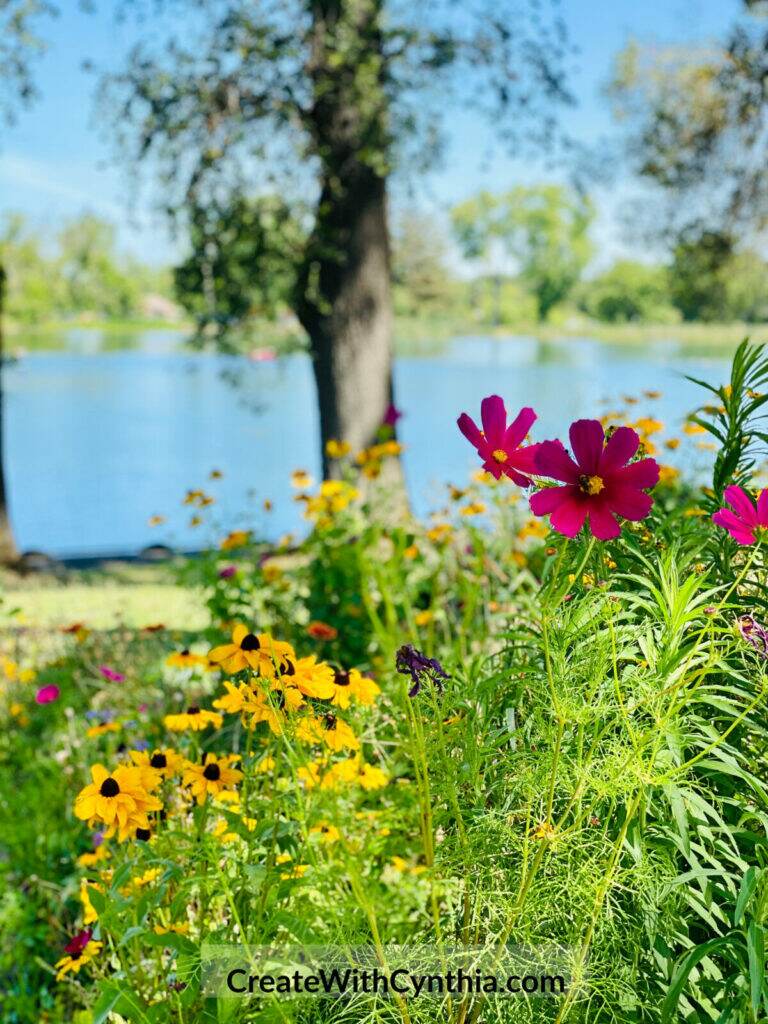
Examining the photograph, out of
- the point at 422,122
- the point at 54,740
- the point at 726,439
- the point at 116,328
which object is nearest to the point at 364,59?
the point at 422,122

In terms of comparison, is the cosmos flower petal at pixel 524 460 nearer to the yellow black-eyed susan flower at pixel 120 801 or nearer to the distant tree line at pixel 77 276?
the yellow black-eyed susan flower at pixel 120 801

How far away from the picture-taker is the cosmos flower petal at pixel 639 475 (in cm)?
121

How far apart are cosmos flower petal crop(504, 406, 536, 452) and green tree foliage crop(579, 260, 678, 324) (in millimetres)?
38159

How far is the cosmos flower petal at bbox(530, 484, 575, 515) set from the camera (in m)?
1.19

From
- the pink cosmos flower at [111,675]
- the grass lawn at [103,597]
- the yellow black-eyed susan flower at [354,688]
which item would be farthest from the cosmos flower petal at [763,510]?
the grass lawn at [103,597]

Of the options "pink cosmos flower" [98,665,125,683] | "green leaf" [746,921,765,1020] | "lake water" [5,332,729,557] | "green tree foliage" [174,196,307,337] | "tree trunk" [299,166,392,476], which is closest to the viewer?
"green leaf" [746,921,765,1020]

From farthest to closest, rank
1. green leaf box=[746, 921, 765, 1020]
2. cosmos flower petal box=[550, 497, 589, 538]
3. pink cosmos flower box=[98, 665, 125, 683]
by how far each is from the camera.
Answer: pink cosmos flower box=[98, 665, 125, 683] < cosmos flower petal box=[550, 497, 589, 538] < green leaf box=[746, 921, 765, 1020]

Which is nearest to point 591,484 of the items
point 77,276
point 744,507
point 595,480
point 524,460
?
point 595,480

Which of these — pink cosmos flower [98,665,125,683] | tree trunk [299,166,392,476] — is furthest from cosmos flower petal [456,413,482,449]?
tree trunk [299,166,392,476]

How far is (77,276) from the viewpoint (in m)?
51.6

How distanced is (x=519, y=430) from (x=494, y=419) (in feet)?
0.12

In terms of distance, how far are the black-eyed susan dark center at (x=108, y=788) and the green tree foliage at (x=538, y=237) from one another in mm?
52348

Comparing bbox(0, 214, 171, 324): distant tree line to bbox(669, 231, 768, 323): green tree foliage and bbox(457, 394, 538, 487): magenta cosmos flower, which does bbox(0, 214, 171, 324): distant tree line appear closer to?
bbox(669, 231, 768, 323): green tree foliage

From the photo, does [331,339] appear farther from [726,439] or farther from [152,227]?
[726,439]
